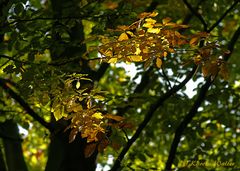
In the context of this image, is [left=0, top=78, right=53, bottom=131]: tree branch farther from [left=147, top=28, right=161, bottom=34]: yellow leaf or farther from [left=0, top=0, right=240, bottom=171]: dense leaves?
[left=147, top=28, right=161, bottom=34]: yellow leaf

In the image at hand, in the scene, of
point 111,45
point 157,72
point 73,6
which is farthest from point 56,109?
point 157,72

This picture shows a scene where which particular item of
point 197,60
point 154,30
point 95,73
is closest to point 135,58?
point 154,30

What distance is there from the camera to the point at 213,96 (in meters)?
5.39

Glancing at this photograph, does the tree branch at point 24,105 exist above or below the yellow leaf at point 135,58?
above

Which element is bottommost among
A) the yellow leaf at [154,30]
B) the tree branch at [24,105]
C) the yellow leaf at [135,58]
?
the yellow leaf at [135,58]

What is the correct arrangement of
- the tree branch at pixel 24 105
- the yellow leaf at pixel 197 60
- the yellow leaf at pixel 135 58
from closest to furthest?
→ 1. the yellow leaf at pixel 135 58
2. the yellow leaf at pixel 197 60
3. the tree branch at pixel 24 105

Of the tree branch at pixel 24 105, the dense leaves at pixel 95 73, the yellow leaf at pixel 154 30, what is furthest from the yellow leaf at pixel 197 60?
the tree branch at pixel 24 105

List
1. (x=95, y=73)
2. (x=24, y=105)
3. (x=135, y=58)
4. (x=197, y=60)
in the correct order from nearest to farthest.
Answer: (x=135, y=58) → (x=197, y=60) → (x=24, y=105) → (x=95, y=73)

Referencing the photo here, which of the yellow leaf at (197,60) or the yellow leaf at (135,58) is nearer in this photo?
the yellow leaf at (135,58)

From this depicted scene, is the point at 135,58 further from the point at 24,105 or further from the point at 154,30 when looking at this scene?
the point at 24,105

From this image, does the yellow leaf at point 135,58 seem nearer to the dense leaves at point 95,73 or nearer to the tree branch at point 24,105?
the dense leaves at point 95,73

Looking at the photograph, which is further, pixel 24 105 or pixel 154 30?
pixel 24 105

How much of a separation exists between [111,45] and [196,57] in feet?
2.55

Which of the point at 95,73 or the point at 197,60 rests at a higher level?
the point at 95,73
